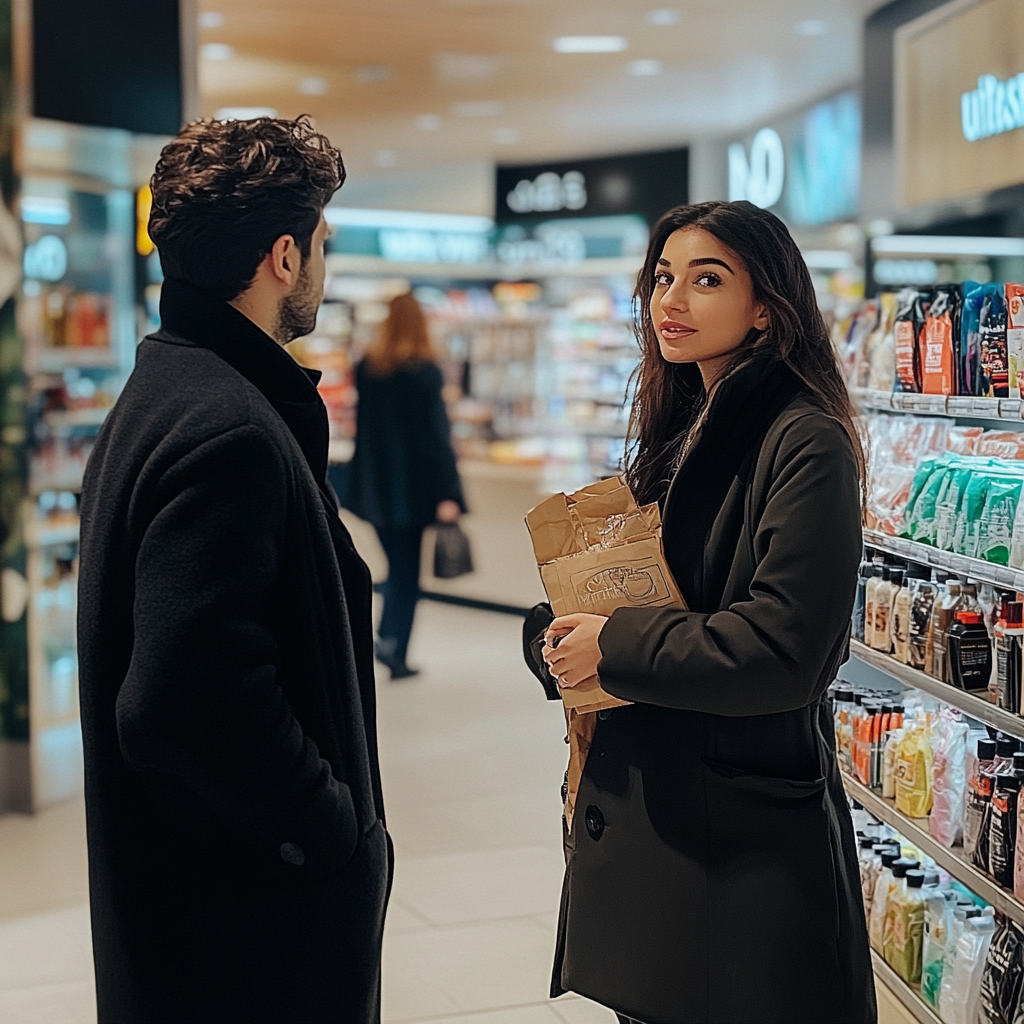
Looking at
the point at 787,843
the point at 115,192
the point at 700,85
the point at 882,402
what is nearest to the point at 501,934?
the point at 882,402

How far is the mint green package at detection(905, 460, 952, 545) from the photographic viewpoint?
9.75 feet

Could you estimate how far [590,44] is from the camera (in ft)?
24.1

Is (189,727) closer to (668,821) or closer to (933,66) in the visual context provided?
(668,821)

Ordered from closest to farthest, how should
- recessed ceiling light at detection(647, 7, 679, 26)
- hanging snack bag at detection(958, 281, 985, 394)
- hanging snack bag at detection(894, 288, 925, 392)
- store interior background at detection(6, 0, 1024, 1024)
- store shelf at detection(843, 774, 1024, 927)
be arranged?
1. store shelf at detection(843, 774, 1024, 927)
2. hanging snack bag at detection(958, 281, 985, 394)
3. hanging snack bag at detection(894, 288, 925, 392)
4. store interior background at detection(6, 0, 1024, 1024)
5. recessed ceiling light at detection(647, 7, 679, 26)

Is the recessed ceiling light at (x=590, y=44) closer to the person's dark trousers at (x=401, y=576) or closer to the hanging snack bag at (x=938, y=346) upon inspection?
the person's dark trousers at (x=401, y=576)

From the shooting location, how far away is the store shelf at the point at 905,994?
9.83 ft

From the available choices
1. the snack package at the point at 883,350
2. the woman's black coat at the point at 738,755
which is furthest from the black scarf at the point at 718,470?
the snack package at the point at 883,350

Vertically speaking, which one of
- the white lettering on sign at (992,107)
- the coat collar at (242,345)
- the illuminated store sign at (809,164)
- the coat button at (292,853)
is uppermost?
the illuminated store sign at (809,164)

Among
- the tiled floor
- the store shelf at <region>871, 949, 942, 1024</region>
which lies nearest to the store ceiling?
the tiled floor

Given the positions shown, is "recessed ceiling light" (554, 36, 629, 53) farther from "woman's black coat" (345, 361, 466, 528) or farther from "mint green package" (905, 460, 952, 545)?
"mint green package" (905, 460, 952, 545)

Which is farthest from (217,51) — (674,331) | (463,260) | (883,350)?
(674,331)

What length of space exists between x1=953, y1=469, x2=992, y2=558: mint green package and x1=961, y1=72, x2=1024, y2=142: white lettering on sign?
2929 mm

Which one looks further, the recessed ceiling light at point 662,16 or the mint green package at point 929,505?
the recessed ceiling light at point 662,16

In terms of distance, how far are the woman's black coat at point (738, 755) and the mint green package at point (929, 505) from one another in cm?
110
